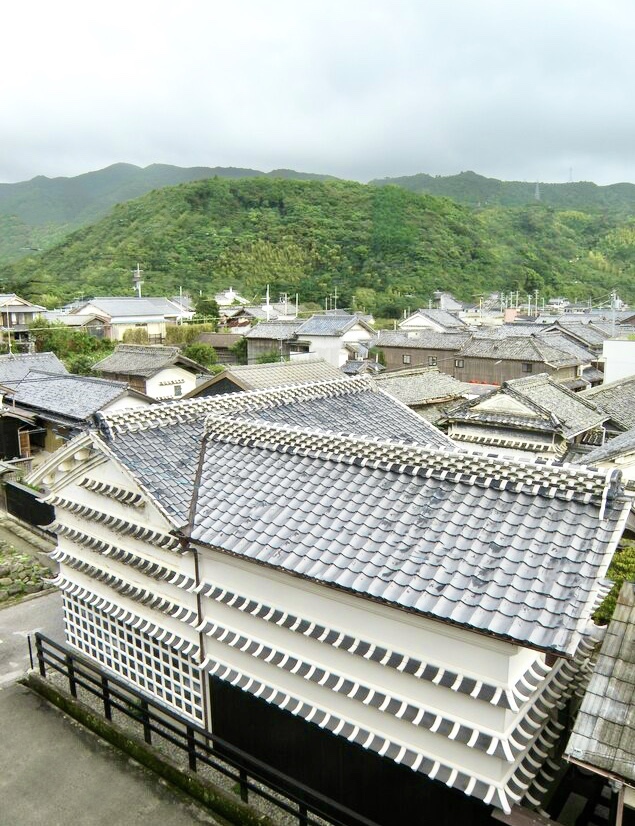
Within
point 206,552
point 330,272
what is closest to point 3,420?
point 206,552

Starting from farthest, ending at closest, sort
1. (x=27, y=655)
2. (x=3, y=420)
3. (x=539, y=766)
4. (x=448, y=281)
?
(x=448, y=281) < (x=3, y=420) < (x=27, y=655) < (x=539, y=766)

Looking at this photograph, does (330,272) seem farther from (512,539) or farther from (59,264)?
(512,539)

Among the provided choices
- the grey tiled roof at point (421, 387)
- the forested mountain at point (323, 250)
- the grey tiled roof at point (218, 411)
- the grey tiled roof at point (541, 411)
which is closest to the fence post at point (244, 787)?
the grey tiled roof at point (218, 411)

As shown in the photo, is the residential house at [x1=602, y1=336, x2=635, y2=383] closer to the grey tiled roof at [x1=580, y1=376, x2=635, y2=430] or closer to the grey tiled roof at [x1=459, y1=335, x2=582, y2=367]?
the grey tiled roof at [x1=580, y1=376, x2=635, y2=430]

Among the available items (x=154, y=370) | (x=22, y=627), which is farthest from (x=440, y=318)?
(x=22, y=627)

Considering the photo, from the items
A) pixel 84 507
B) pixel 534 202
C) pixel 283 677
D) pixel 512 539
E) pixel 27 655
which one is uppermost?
pixel 534 202

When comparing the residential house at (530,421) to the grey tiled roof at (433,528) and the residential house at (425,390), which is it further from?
the grey tiled roof at (433,528)
